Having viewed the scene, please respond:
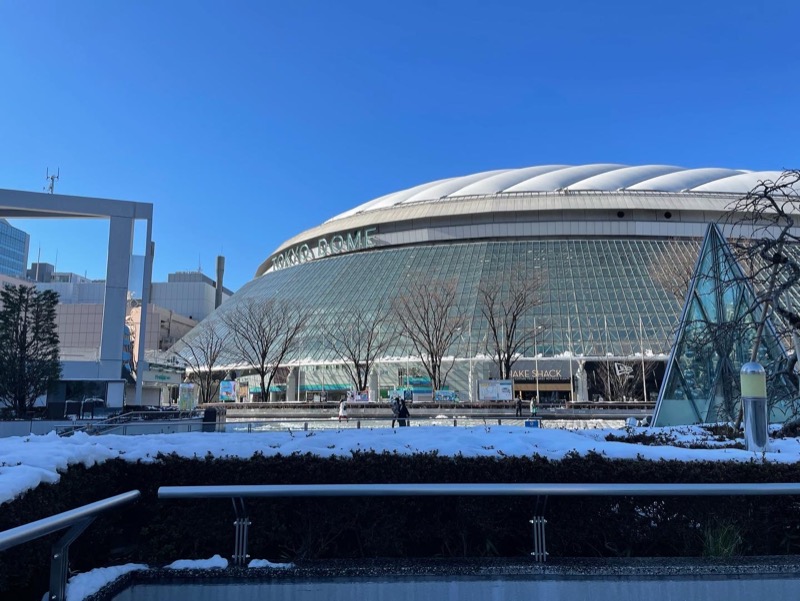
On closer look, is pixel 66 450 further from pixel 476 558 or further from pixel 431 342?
pixel 431 342

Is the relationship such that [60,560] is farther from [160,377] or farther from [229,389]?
[160,377]

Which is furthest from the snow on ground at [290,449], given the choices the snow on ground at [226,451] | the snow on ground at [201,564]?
the snow on ground at [201,564]

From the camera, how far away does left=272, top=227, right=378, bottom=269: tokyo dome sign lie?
58469 millimetres

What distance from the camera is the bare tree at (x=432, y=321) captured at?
135ft

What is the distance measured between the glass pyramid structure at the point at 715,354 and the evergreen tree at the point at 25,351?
2516 cm

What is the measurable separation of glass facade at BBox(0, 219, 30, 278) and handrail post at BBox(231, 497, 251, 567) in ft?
298

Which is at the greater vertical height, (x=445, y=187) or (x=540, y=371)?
(x=445, y=187)

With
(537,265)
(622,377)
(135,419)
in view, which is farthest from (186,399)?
(537,265)

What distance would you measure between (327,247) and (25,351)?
3656 centimetres

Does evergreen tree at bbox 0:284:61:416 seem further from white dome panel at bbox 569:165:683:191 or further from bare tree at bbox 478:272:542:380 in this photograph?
white dome panel at bbox 569:165:683:191

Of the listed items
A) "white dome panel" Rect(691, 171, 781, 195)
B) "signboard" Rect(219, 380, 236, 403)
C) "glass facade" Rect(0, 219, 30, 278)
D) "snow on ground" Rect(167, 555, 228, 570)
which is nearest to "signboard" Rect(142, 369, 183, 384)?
"signboard" Rect(219, 380, 236, 403)

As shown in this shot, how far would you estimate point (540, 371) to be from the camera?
4378 centimetres

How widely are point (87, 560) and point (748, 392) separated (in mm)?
7842

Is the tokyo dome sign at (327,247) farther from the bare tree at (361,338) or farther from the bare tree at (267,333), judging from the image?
the bare tree at (361,338)
